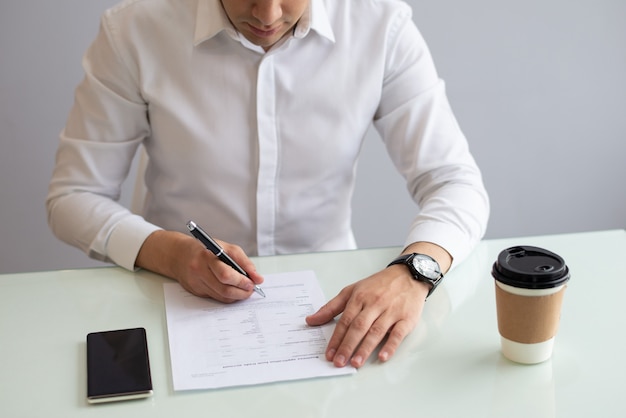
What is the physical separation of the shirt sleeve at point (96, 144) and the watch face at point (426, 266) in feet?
1.68

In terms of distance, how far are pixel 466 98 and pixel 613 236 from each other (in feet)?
3.80

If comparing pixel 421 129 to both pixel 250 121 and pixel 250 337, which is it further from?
pixel 250 337

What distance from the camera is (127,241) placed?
4.73 ft

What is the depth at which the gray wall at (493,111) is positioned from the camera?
7.72 ft

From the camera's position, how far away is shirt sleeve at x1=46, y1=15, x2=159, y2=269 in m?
1.55

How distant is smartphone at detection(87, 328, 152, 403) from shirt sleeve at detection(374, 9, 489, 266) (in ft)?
2.11

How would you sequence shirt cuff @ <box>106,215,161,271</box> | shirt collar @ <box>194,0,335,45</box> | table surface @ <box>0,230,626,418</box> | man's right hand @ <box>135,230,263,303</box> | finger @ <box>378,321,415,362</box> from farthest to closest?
shirt collar @ <box>194,0,335,45</box> → shirt cuff @ <box>106,215,161,271</box> → man's right hand @ <box>135,230,263,303</box> → finger @ <box>378,321,415,362</box> → table surface @ <box>0,230,626,418</box>

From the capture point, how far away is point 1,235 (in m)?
2.52

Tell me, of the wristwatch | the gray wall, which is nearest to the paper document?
the wristwatch

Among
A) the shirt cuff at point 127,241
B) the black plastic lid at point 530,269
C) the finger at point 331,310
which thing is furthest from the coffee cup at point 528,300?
the shirt cuff at point 127,241

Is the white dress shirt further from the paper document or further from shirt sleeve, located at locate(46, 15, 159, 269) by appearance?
the paper document

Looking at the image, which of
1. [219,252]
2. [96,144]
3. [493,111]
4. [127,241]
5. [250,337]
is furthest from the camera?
[493,111]

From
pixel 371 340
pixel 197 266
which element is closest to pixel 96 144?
pixel 197 266

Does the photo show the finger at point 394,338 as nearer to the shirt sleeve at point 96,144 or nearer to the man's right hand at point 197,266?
the man's right hand at point 197,266
